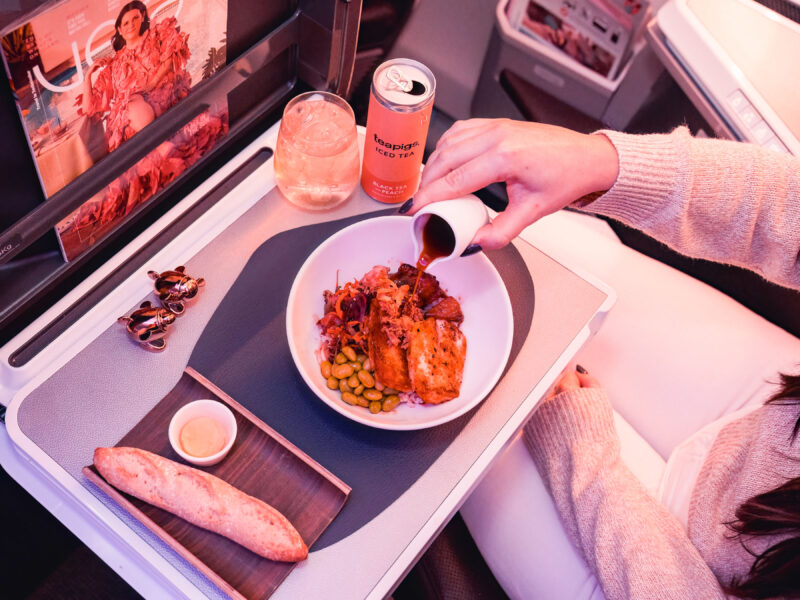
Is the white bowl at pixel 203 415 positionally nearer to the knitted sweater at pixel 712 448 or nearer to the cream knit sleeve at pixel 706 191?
the knitted sweater at pixel 712 448

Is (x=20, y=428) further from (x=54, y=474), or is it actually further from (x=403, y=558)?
(x=403, y=558)

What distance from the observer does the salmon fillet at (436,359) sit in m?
0.97

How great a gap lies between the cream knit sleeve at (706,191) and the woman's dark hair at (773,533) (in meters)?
0.34

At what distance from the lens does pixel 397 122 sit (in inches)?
40.2

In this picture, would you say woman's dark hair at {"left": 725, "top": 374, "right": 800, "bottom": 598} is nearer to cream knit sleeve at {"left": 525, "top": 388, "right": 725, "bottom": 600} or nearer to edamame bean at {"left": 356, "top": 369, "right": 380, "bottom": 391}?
cream knit sleeve at {"left": 525, "top": 388, "right": 725, "bottom": 600}

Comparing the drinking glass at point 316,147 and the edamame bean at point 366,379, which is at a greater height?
the drinking glass at point 316,147

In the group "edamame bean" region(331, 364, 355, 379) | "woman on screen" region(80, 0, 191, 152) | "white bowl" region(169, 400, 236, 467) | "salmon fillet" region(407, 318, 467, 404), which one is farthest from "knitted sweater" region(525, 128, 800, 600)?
"woman on screen" region(80, 0, 191, 152)

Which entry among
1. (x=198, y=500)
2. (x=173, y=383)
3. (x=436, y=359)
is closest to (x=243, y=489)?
(x=198, y=500)

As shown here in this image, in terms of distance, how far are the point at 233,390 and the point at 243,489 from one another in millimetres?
146

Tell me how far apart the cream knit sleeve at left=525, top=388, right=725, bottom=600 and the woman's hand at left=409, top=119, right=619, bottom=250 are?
369 mm

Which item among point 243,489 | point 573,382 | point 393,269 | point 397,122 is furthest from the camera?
point 573,382

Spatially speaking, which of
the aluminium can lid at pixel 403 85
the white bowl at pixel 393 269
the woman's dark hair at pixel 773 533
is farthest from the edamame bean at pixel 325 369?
the woman's dark hair at pixel 773 533

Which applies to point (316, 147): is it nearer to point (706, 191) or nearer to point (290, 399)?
point (290, 399)

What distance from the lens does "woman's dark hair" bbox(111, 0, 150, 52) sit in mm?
766
